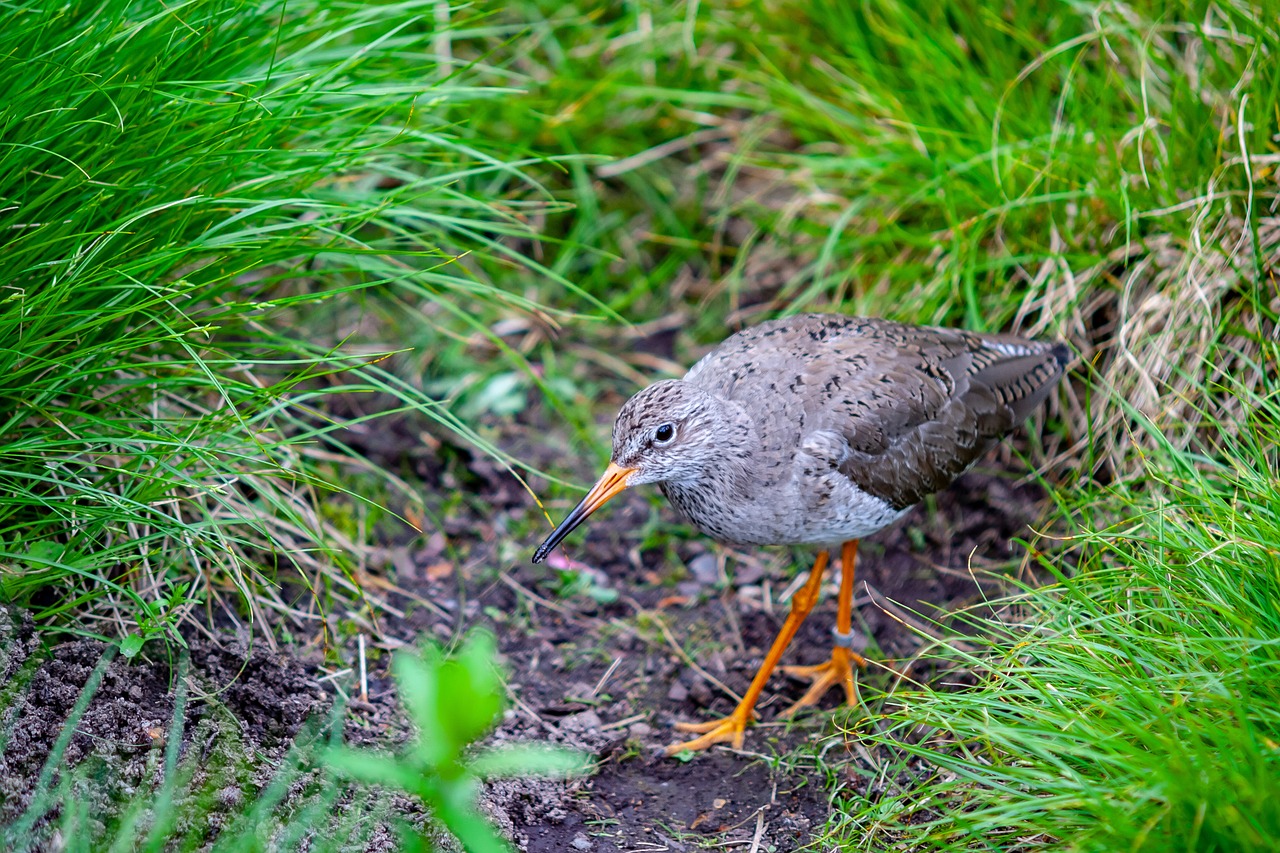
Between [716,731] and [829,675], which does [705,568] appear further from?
[716,731]

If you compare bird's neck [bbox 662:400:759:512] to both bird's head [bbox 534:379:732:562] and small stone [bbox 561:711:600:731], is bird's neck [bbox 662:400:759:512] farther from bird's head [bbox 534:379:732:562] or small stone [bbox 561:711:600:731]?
small stone [bbox 561:711:600:731]

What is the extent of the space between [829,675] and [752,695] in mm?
429

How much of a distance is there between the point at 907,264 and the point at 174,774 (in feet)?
13.3

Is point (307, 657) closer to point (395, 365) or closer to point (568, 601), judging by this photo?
point (568, 601)

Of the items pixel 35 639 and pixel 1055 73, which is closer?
pixel 35 639

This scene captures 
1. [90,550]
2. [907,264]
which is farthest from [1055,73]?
[90,550]

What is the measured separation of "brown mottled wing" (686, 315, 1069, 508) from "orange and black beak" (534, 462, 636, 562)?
56 centimetres

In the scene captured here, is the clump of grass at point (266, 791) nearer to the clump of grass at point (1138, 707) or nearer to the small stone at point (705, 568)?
the clump of grass at point (1138, 707)

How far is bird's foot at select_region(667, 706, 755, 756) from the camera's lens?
4.45 m

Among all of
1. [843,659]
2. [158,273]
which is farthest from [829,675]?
[158,273]

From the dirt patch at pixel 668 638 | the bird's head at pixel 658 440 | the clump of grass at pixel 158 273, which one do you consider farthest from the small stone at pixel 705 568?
the clump of grass at pixel 158 273

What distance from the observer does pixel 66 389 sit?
12.5ft

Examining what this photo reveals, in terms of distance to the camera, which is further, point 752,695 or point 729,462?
point 752,695

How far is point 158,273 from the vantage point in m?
3.75
